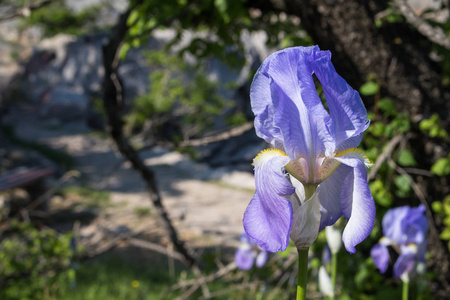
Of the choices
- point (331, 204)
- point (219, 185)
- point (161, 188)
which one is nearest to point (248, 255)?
point (331, 204)

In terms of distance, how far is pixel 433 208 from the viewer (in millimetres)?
2104

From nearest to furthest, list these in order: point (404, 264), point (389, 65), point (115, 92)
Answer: point (404, 264)
point (389, 65)
point (115, 92)

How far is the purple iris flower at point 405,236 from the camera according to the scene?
4.74 ft

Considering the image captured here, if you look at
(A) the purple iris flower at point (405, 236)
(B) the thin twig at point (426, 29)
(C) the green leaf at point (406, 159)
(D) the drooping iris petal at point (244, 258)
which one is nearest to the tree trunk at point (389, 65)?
(C) the green leaf at point (406, 159)

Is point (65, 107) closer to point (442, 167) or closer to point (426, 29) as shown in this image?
point (442, 167)

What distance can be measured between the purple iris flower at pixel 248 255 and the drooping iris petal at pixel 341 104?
1.42 meters

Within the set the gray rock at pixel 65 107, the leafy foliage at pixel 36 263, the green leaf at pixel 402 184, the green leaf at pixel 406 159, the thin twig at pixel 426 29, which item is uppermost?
the thin twig at pixel 426 29

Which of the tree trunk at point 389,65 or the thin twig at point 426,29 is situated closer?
the thin twig at point 426,29

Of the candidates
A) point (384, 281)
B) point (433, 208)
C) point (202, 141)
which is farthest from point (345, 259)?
point (202, 141)

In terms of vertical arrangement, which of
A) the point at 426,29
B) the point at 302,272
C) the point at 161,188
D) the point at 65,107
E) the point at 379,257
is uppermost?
the point at 302,272

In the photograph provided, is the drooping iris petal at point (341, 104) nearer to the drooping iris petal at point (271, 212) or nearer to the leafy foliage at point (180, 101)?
the drooping iris petal at point (271, 212)

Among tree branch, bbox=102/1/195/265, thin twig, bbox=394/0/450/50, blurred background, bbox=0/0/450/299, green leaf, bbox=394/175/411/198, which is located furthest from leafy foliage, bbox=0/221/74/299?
thin twig, bbox=394/0/450/50

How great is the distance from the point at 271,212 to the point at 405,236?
3.54 ft

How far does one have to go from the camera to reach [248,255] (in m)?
2.07
